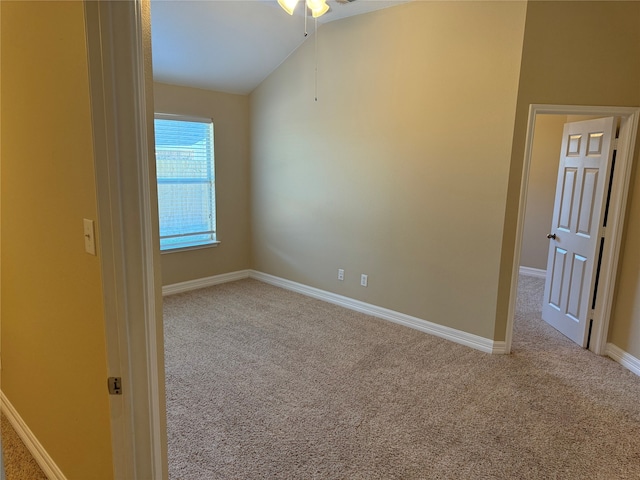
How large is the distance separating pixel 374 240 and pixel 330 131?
1267 mm

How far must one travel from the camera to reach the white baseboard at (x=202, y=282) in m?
4.77

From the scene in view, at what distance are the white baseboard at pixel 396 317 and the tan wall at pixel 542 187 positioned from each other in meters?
2.88

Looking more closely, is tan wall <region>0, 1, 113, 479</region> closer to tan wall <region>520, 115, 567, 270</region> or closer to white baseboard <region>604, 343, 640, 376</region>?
white baseboard <region>604, 343, 640, 376</region>

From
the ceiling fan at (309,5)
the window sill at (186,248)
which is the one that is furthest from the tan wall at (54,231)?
the window sill at (186,248)

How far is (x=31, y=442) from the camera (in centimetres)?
205

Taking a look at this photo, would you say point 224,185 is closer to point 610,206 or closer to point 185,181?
point 185,181

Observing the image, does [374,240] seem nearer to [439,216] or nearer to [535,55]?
[439,216]

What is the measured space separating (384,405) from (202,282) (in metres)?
3.13

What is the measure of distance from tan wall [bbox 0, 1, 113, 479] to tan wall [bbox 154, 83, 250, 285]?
2.81 meters

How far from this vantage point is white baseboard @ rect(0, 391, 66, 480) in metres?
1.86

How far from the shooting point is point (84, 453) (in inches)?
62.6

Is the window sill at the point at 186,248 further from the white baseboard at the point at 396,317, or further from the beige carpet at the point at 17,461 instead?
the beige carpet at the point at 17,461

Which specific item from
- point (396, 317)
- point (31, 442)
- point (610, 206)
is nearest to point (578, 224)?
point (610, 206)

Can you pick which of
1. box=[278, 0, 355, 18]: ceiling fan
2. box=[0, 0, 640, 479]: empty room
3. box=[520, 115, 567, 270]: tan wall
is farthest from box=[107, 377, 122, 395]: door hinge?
box=[520, 115, 567, 270]: tan wall
